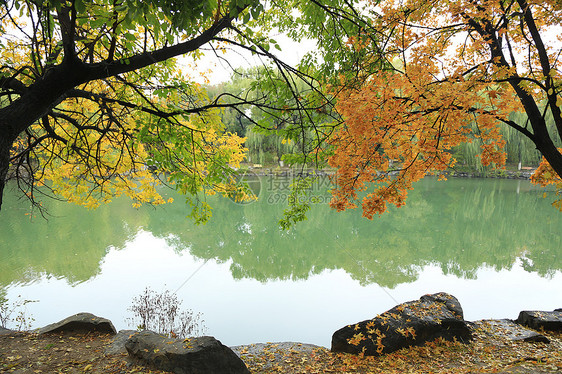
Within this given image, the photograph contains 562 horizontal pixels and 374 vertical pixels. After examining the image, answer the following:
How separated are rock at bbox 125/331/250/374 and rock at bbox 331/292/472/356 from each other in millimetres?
1389

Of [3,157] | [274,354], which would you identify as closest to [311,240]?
[274,354]

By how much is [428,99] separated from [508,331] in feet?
11.4

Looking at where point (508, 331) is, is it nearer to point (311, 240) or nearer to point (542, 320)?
point (542, 320)

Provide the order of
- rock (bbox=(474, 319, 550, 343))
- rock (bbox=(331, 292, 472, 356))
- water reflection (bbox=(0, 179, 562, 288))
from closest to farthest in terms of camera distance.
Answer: rock (bbox=(331, 292, 472, 356)), rock (bbox=(474, 319, 550, 343)), water reflection (bbox=(0, 179, 562, 288))

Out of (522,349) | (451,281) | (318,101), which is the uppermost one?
(318,101)

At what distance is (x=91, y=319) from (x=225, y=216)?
11593 mm

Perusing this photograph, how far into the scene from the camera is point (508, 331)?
4.03 metres

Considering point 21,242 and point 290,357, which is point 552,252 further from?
point 21,242

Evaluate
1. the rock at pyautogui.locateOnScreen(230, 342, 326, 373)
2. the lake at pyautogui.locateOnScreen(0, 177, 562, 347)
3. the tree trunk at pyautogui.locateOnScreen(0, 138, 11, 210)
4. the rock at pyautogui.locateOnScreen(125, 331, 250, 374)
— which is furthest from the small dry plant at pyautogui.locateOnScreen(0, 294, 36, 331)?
the tree trunk at pyautogui.locateOnScreen(0, 138, 11, 210)

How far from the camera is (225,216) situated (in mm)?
15742

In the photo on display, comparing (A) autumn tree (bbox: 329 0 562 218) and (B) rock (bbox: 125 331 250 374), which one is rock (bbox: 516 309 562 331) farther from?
(B) rock (bbox: 125 331 250 374)

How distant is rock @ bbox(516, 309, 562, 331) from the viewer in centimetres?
411

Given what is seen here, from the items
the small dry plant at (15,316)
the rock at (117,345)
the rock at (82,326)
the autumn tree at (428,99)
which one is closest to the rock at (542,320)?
the autumn tree at (428,99)

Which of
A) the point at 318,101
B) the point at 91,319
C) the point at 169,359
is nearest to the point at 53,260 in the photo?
the point at 91,319
